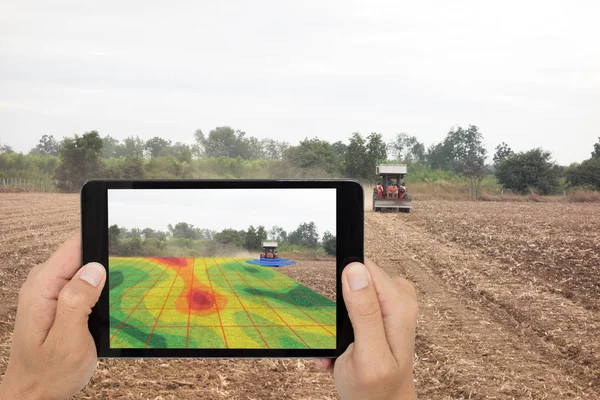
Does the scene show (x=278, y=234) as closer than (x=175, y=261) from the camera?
Yes

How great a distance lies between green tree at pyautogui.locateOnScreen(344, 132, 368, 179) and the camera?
11562mm

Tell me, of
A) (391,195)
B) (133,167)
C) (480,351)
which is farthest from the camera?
(133,167)

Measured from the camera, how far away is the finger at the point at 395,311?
1.00 meters

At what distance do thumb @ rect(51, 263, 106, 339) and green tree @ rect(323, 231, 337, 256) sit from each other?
0.39 m

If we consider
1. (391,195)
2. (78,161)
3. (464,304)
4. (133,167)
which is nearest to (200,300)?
(464,304)

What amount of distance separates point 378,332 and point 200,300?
57 cm

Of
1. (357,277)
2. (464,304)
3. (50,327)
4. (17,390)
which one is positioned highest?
(357,277)

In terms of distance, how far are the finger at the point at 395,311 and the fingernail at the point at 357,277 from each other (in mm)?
34

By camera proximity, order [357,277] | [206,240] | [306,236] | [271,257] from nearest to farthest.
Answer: [357,277], [306,236], [271,257], [206,240]

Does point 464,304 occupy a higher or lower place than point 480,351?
higher

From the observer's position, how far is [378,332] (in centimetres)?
97

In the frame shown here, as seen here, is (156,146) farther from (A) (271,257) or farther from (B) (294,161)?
(A) (271,257)

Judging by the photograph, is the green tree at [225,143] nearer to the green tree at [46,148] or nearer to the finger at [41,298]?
the green tree at [46,148]

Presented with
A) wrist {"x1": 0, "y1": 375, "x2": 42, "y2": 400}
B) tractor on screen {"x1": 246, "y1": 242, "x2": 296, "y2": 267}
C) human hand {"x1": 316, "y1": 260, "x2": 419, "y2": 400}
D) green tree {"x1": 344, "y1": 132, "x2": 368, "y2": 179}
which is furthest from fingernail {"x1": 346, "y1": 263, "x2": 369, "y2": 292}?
green tree {"x1": 344, "y1": 132, "x2": 368, "y2": 179}
